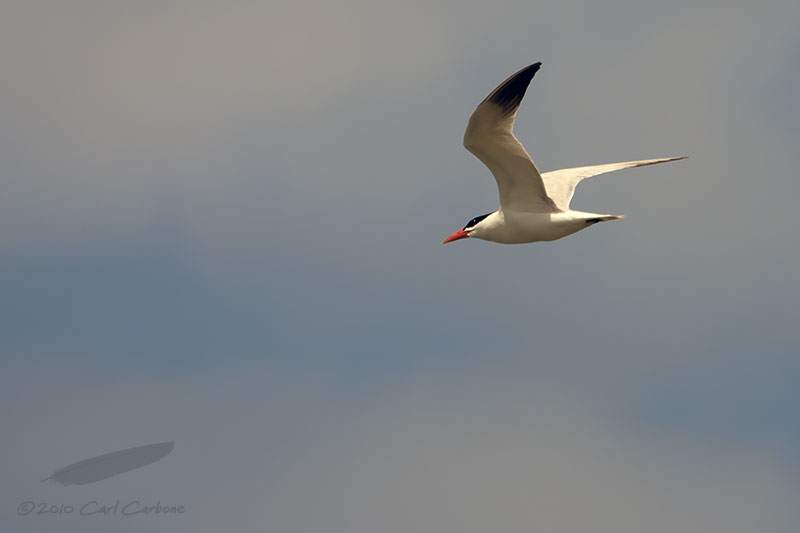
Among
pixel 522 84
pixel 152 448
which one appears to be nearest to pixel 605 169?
pixel 522 84

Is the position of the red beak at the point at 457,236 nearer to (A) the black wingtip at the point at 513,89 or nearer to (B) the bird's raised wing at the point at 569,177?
(B) the bird's raised wing at the point at 569,177

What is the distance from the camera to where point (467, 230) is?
17.4m

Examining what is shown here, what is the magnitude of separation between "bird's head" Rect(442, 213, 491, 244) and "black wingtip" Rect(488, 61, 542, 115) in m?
2.59

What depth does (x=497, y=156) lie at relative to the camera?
15469 mm

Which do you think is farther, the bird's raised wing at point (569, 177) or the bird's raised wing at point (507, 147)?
the bird's raised wing at point (569, 177)

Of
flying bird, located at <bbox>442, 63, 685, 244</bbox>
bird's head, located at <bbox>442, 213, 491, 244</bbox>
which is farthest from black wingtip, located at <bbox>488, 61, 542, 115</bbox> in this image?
bird's head, located at <bbox>442, 213, 491, 244</bbox>

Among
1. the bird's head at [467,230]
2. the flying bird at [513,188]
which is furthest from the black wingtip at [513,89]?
the bird's head at [467,230]

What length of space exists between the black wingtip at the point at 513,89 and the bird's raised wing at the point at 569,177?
9.10ft

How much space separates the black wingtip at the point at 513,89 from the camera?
14594 millimetres

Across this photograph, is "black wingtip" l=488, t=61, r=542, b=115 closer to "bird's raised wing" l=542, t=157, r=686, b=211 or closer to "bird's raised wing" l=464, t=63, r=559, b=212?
"bird's raised wing" l=464, t=63, r=559, b=212

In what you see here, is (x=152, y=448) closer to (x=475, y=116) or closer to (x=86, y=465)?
(x=86, y=465)

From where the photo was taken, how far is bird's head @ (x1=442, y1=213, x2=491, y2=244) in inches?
676

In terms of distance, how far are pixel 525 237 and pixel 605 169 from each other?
3041 mm

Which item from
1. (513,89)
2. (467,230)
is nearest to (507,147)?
(513,89)
